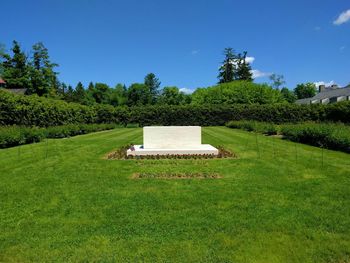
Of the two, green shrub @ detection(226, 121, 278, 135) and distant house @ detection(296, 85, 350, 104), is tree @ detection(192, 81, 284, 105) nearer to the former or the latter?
distant house @ detection(296, 85, 350, 104)

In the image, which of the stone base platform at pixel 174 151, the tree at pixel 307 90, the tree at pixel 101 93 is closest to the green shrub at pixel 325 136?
the stone base platform at pixel 174 151

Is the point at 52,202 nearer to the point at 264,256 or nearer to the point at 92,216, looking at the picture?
the point at 92,216

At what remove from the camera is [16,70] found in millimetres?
50656

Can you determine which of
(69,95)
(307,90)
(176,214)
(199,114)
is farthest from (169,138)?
(307,90)

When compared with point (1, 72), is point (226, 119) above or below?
below

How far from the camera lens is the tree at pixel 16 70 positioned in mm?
49844

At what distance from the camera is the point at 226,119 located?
38312mm

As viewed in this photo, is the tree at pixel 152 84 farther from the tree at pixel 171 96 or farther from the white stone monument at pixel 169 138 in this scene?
the white stone monument at pixel 169 138

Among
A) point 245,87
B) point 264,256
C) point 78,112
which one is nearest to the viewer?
point 264,256

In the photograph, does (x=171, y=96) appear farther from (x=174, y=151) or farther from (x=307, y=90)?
(x=174, y=151)

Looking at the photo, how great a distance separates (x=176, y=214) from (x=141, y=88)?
67.6m

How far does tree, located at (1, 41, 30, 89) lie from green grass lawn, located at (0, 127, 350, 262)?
45.0 meters

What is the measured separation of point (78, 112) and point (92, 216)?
26551mm

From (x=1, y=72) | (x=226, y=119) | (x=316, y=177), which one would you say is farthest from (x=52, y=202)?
(x=1, y=72)
